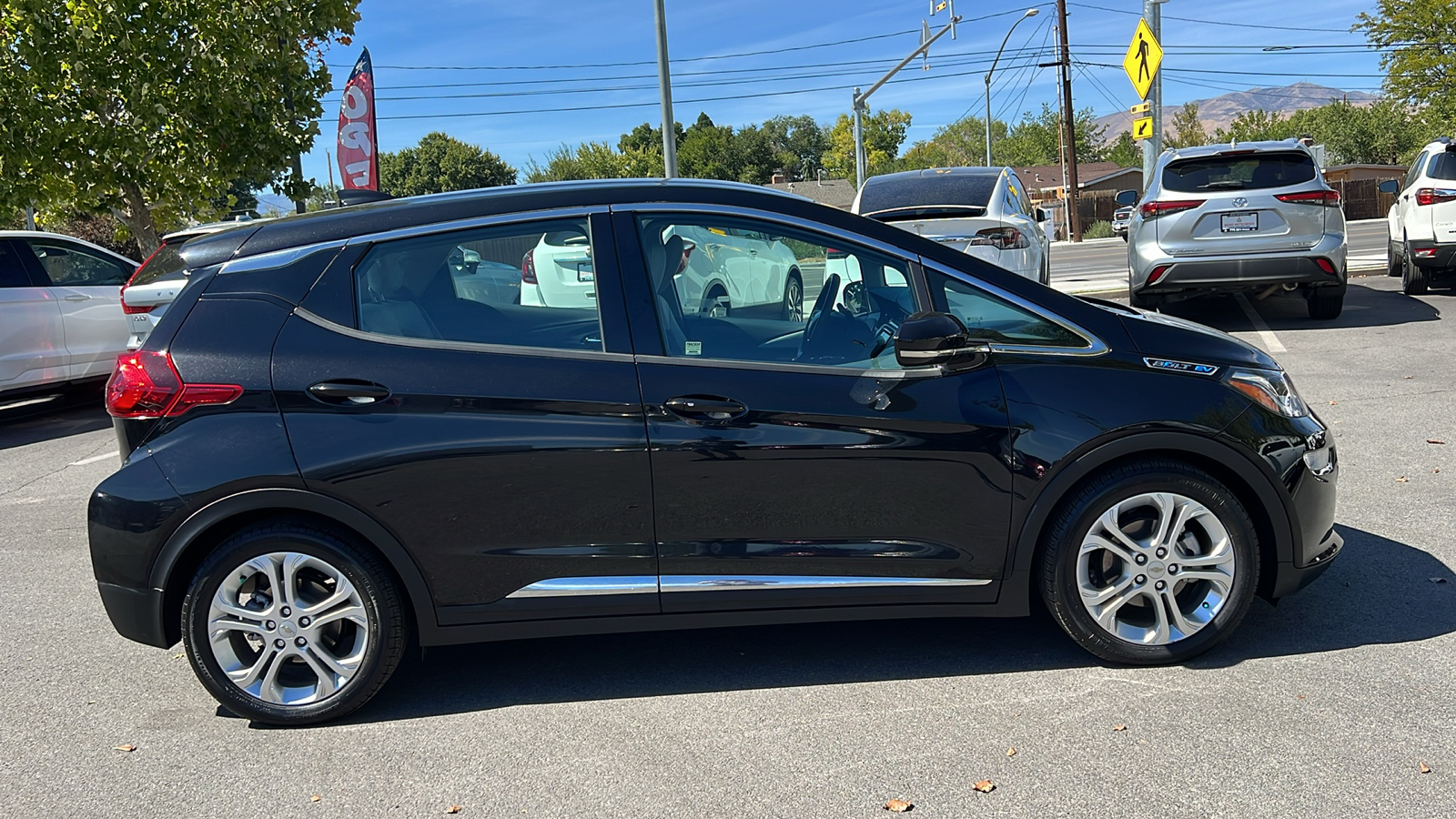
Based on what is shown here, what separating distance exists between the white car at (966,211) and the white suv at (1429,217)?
4.29m

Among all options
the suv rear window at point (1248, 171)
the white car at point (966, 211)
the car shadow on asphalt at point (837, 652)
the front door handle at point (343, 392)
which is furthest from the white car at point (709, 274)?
the suv rear window at point (1248, 171)

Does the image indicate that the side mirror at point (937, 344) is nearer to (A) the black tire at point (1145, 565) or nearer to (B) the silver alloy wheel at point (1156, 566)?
(A) the black tire at point (1145, 565)

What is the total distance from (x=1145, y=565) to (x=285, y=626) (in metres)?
2.82

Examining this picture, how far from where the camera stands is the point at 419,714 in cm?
393

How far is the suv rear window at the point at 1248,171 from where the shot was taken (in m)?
10.9

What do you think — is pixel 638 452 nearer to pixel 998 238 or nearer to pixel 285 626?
pixel 285 626

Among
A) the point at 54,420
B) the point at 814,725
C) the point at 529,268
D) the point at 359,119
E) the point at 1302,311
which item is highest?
the point at 359,119

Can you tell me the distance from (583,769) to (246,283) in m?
1.92

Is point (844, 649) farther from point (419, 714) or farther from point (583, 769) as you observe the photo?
point (419, 714)

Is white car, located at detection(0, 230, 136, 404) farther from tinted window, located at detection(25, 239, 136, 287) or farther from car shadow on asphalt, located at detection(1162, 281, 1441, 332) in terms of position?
car shadow on asphalt, located at detection(1162, 281, 1441, 332)

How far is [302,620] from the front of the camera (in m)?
3.78

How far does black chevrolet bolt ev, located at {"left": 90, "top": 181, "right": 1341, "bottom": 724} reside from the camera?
3.70 metres

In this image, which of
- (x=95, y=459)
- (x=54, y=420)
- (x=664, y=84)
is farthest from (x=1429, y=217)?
(x=54, y=420)

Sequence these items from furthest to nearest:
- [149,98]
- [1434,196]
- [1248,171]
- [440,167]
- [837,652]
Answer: [440,167], [149,98], [1434,196], [1248,171], [837,652]
